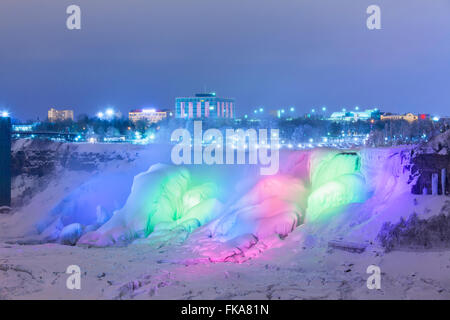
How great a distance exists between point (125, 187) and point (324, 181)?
14.3 m

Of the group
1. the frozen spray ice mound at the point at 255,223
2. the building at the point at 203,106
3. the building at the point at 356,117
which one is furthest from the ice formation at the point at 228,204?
the building at the point at 203,106

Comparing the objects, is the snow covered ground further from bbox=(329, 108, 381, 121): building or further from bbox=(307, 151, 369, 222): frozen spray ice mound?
bbox=(329, 108, 381, 121): building

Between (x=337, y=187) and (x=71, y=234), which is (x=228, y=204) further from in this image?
(x=71, y=234)

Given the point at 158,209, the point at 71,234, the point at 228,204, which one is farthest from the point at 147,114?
the point at 228,204

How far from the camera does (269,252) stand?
58.2 ft

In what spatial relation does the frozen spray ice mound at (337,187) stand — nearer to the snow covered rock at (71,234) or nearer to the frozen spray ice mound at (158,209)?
the frozen spray ice mound at (158,209)

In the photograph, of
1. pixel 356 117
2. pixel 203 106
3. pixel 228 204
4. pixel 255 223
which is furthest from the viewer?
pixel 203 106

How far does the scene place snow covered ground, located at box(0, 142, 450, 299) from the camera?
1318 centimetres

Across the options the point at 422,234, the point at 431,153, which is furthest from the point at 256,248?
the point at 431,153

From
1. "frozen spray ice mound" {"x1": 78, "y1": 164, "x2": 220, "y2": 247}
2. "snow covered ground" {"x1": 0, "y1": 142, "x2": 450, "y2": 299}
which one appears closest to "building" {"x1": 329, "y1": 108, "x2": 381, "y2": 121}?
"frozen spray ice mound" {"x1": 78, "y1": 164, "x2": 220, "y2": 247}

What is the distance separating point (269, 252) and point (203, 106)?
137 m

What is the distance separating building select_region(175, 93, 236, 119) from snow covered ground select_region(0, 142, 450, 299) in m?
123

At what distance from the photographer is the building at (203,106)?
497 ft
